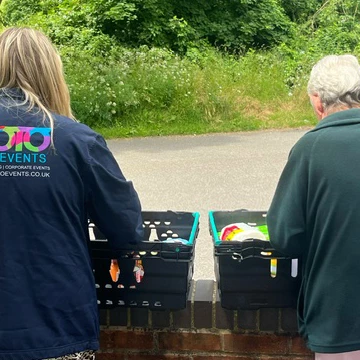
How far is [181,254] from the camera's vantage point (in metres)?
2.50

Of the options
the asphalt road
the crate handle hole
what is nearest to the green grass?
the asphalt road

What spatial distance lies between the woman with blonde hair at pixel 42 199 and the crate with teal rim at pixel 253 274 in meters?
0.57

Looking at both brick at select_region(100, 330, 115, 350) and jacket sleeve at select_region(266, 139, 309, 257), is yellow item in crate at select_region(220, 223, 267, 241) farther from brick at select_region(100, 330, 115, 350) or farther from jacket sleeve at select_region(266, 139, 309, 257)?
brick at select_region(100, 330, 115, 350)

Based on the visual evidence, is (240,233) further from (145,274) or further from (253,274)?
(145,274)

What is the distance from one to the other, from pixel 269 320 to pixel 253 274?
1.04ft

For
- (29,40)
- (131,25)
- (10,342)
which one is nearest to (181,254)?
(10,342)

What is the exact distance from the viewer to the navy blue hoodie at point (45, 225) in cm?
212

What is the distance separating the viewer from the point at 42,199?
212 cm

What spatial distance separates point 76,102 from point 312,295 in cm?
984

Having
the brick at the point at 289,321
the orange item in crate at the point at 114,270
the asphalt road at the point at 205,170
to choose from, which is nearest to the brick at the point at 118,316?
the orange item in crate at the point at 114,270

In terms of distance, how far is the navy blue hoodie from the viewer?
212 cm

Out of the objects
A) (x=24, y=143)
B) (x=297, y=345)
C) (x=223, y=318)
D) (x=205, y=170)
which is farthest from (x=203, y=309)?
(x=205, y=170)

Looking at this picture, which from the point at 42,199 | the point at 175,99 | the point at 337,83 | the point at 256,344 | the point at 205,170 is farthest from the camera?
the point at 175,99

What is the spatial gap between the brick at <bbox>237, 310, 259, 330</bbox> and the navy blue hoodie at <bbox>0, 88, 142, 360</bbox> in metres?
0.79
